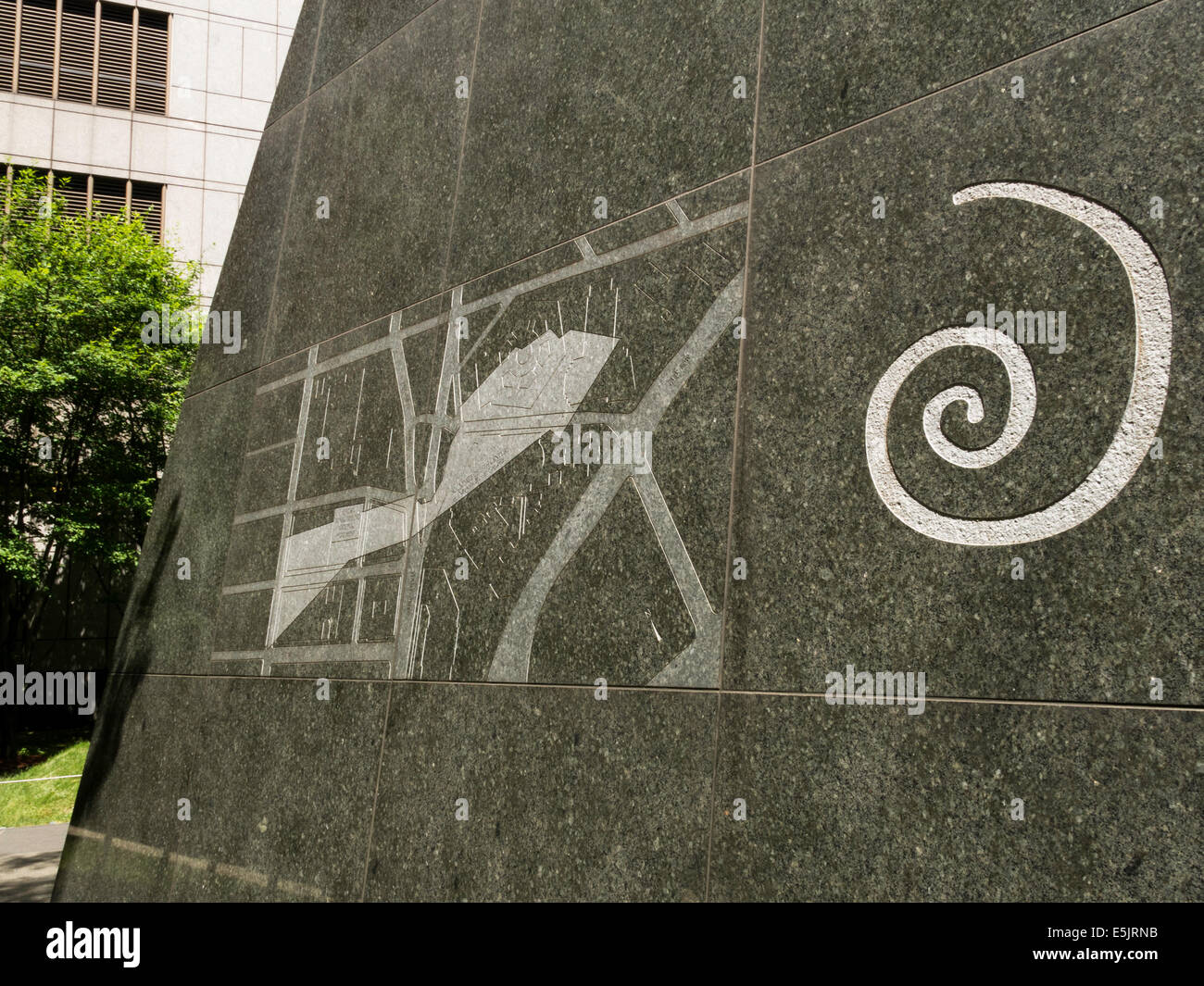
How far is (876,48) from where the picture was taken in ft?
12.7

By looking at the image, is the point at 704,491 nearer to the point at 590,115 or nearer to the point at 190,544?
the point at 590,115

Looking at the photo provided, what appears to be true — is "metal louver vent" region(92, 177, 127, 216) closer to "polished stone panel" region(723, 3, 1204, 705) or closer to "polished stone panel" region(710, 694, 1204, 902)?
"polished stone panel" region(723, 3, 1204, 705)

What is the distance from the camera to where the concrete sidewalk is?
12.0 meters

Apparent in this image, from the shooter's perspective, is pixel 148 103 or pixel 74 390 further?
pixel 148 103

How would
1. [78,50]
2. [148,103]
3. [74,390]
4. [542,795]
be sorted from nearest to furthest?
1. [542,795]
2. [74,390]
3. [78,50]
4. [148,103]

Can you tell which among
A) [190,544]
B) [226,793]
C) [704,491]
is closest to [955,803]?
[704,491]

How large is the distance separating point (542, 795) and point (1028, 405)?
8.40 ft

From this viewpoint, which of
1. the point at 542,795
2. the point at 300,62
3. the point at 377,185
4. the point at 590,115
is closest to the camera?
the point at 542,795

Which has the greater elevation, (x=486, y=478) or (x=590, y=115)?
(x=590, y=115)

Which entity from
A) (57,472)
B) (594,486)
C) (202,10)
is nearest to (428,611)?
(594,486)

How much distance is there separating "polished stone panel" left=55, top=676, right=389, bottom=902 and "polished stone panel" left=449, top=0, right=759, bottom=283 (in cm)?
262

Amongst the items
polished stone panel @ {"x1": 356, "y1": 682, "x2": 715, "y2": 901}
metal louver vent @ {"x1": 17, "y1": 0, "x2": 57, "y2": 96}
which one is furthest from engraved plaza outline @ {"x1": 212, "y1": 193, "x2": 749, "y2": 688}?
metal louver vent @ {"x1": 17, "y1": 0, "x2": 57, "y2": 96}

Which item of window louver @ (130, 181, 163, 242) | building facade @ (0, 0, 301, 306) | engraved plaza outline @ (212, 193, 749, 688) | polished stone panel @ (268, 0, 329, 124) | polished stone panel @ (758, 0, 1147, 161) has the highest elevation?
building facade @ (0, 0, 301, 306)

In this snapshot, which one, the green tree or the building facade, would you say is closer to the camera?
the green tree
